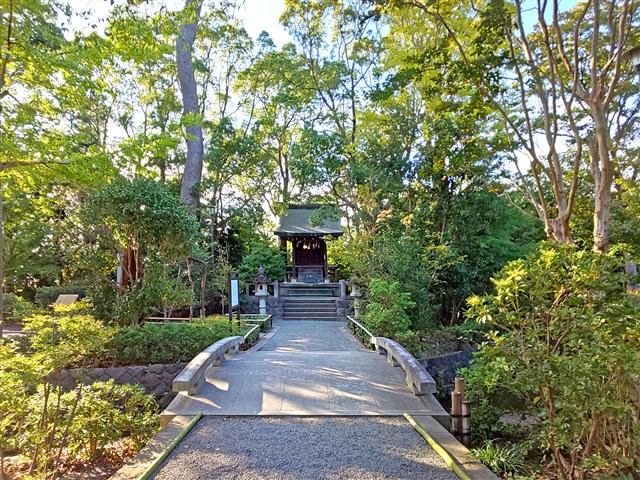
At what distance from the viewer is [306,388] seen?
525 cm

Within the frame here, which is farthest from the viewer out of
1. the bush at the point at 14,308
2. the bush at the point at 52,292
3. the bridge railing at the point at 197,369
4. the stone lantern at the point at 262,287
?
the bush at the point at 52,292

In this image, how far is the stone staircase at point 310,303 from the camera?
15.4 meters

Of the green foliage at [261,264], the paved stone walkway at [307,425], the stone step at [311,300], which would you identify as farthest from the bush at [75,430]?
the green foliage at [261,264]

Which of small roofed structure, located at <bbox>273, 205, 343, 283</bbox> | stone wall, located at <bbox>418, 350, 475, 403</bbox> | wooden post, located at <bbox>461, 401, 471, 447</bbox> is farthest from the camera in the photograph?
small roofed structure, located at <bbox>273, 205, 343, 283</bbox>

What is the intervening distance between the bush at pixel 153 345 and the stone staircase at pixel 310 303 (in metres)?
8.51

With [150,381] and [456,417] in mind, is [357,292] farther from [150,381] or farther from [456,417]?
[456,417]

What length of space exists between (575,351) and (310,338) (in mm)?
7980

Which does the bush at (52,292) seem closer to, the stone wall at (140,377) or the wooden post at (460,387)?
the stone wall at (140,377)

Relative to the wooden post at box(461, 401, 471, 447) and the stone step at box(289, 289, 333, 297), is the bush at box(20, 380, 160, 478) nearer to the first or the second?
the wooden post at box(461, 401, 471, 447)

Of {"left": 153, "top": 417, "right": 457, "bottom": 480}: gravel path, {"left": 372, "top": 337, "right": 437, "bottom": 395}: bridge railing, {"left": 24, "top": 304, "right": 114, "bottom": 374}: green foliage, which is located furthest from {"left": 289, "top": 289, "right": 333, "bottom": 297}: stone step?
{"left": 24, "top": 304, "right": 114, "bottom": 374}: green foliage

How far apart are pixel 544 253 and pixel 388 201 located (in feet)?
30.1

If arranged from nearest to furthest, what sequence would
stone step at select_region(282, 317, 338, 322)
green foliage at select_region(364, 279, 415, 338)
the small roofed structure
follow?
green foliage at select_region(364, 279, 415, 338) → stone step at select_region(282, 317, 338, 322) → the small roofed structure

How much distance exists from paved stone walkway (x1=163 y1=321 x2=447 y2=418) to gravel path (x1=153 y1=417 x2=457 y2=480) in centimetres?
29

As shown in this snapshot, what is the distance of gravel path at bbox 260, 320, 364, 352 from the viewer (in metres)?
8.75
